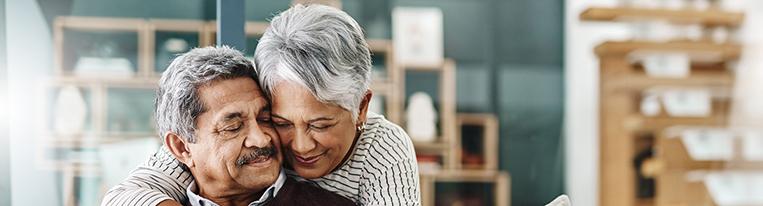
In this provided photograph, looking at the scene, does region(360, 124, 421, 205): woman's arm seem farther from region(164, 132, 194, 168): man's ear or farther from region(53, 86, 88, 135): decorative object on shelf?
region(53, 86, 88, 135): decorative object on shelf

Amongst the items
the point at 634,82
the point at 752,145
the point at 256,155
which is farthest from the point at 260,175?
the point at 752,145

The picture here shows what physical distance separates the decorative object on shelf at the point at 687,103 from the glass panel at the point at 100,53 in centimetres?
235

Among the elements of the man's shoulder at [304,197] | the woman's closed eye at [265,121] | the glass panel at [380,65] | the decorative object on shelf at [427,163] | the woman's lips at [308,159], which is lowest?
the decorative object on shelf at [427,163]

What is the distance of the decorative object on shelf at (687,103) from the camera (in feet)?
16.1

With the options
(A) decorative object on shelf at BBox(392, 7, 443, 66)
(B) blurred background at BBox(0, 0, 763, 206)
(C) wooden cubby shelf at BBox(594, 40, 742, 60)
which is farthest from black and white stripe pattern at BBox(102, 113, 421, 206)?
(A) decorative object on shelf at BBox(392, 7, 443, 66)

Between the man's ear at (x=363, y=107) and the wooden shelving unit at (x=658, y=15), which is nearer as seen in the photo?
the man's ear at (x=363, y=107)

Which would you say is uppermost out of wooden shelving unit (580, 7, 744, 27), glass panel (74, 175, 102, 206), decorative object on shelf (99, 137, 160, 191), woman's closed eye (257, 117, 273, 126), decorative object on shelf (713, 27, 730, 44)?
wooden shelving unit (580, 7, 744, 27)

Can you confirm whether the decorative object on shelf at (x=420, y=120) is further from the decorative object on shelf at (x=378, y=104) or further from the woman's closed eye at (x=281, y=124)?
the woman's closed eye at (x=281, y=124)

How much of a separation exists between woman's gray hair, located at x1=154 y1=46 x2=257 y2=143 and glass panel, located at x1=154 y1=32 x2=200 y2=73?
74.4 inches

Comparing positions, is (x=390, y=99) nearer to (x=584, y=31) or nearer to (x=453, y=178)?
(x=453, y=178)

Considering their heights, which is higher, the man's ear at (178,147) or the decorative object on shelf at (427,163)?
the man's ear at (178,147)

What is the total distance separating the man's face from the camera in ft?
5.86

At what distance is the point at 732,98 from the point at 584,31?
5.87ft

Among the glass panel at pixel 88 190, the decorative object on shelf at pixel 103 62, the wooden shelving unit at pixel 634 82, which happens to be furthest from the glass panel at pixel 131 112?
the wooden shelving unit at pixel 634 82
